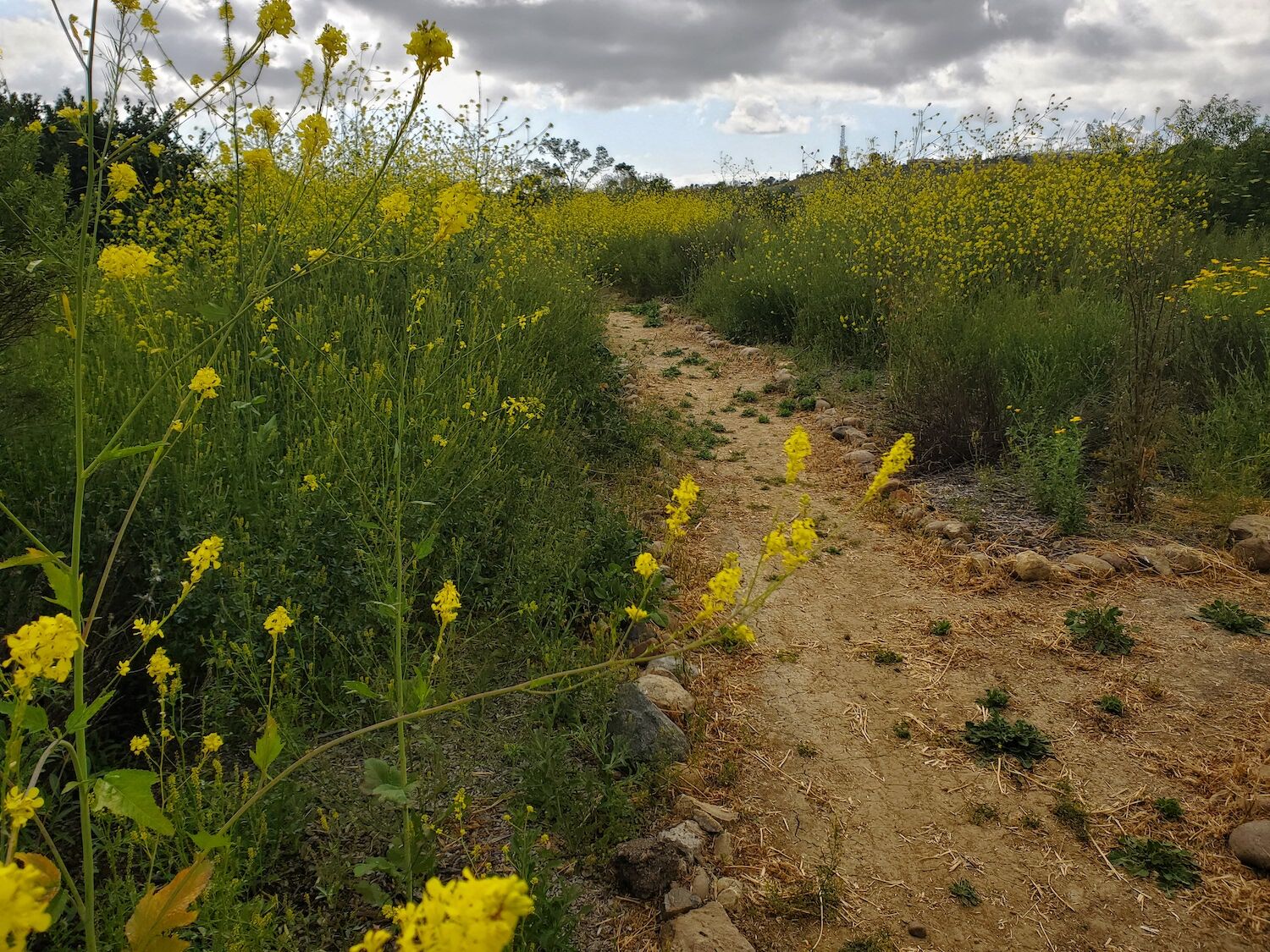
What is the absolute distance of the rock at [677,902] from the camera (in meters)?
1.98

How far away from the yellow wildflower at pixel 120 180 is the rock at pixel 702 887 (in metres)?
2.24

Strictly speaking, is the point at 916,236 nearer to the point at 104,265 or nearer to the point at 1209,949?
the point at 1209,949

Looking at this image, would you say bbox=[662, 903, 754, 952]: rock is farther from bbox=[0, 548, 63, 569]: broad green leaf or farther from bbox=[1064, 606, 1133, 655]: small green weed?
bbox=[1064, 606, 1133, 655]: small green weed

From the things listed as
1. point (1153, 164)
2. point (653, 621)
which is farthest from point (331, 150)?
point (1153, 164)

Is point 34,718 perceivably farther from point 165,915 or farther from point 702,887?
point 702,887

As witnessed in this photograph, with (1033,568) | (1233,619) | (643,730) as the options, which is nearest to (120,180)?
(643,730)

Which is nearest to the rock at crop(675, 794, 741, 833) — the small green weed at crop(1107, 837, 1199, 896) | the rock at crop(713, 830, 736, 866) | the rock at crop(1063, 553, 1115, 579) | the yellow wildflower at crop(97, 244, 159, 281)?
the rock at crop(713, 830, 736, 866)

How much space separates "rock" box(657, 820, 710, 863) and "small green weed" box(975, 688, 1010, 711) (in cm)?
139

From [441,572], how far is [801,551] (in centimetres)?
187

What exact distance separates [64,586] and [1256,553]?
459 cm

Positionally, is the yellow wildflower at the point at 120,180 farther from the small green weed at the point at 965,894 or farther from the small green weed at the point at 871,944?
the small green weed at the point at 965,894

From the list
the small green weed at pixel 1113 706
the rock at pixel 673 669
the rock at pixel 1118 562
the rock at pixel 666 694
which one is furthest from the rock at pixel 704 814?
the rock at pixel 1118 562

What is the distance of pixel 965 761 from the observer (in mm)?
2691

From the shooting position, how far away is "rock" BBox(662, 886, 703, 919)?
1.98 m
